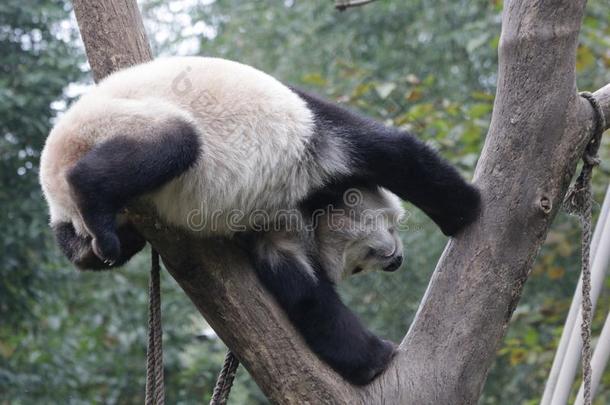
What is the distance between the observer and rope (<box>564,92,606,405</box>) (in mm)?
2570

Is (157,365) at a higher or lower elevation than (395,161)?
lower

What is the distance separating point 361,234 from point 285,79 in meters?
4.44

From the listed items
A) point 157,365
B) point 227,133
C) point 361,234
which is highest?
point 227,133

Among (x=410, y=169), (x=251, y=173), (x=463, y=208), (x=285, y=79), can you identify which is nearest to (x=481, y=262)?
(x=463, y=208)

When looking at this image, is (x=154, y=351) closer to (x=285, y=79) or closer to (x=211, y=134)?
(x=211, y=134)

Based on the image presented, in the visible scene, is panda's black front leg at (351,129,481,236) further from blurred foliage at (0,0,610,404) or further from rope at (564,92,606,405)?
blurred foliage at (0,0,610,404)

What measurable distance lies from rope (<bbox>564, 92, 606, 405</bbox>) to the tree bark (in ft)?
0.21

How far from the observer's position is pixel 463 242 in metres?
2.68

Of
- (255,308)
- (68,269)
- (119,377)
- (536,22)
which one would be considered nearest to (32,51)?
(68,269)

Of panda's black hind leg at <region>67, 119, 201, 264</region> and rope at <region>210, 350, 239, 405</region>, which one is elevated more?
panda's black hind leg at <region>67, 119, 201, 264</region>

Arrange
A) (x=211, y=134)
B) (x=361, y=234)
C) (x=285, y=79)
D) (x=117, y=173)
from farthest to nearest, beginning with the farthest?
(x=285, y=79) < (x=361, y=234) < (x=211, y=134) < (x=117, y=173)

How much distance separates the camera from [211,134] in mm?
2520

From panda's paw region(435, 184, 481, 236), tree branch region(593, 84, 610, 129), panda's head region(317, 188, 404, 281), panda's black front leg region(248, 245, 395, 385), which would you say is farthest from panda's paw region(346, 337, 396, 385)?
tree branch region(593, 84, 610, 129)

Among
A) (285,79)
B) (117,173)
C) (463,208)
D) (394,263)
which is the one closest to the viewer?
(117,173)
